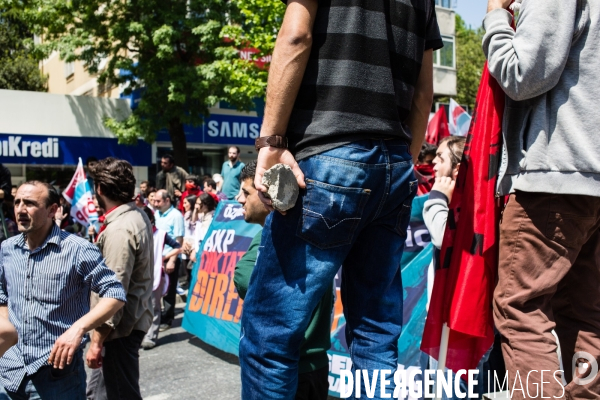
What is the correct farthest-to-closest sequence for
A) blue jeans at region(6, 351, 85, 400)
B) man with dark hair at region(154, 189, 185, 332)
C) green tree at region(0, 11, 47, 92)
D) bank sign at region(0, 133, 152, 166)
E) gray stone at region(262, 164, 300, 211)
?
green tree at region(0, 11, 47, 92), bank sign at region(0, 133, 152, 166), man with dark hair at region(154, 189, 185, 332), blue jeans at region(6, 351, 85, 400), gray stone at region(262, 164, 300, 211)

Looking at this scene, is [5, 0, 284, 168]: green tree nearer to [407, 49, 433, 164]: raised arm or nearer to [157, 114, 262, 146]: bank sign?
[157, 114, 262, 146]: bank sign

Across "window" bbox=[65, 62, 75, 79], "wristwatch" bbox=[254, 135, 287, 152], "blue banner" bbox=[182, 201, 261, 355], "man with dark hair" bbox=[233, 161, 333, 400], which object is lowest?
"blue banner" bbox=[182, 201, 261, 355]

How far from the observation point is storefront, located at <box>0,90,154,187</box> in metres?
19.3

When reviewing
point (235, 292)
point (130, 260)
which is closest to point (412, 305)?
point (130, 260)

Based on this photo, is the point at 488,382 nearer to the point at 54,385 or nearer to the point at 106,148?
the point at 54,385

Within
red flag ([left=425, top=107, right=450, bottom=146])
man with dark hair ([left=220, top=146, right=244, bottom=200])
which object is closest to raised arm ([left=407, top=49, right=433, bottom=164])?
red flag ([left=425, top=107, right=450, bottom=146])

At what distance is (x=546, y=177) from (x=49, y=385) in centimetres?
267

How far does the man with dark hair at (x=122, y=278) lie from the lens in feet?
12.7

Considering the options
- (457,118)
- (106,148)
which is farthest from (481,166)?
(106,148)

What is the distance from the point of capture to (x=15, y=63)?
93.2ft

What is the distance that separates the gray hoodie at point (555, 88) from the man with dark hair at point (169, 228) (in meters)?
6.35

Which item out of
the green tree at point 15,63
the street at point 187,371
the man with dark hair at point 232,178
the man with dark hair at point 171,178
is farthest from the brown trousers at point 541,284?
the green tree at point 15,63

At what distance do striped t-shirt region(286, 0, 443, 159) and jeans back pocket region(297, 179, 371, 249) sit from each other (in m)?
0.15

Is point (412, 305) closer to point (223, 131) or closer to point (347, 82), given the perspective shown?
point (347, 82)
